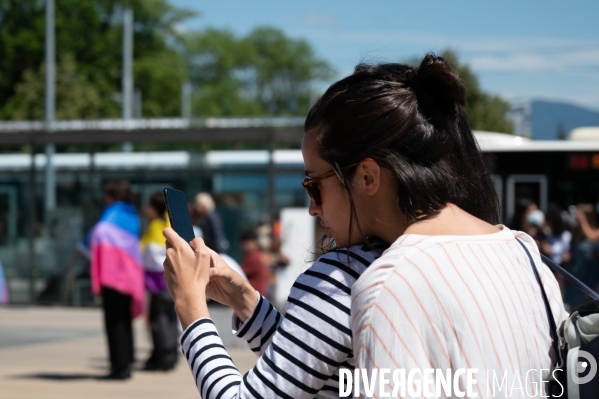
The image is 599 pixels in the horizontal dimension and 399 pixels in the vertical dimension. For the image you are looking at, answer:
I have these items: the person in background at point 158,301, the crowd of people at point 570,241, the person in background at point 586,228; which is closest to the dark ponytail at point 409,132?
the crowd of people at point 570,241

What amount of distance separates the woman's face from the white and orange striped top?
0.16m

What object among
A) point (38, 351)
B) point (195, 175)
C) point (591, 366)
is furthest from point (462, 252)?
point (195, 175)

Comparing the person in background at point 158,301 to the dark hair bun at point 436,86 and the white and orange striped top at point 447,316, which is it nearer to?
the dark hair bun at point 436,86

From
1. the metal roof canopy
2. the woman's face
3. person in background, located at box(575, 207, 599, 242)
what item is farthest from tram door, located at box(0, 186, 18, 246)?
the woman's face

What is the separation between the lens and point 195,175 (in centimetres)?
1605

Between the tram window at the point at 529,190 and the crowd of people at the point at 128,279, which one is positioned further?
the tram window at the point at 529,190

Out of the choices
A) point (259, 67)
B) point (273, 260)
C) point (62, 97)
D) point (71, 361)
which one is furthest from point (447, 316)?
point (259, 67)

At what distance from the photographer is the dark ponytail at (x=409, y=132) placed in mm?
1727

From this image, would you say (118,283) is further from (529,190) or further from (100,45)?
(100,45)

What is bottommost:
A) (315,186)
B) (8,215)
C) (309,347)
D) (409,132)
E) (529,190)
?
(8,215)

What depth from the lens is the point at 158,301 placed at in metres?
9.49

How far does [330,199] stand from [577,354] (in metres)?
0.54

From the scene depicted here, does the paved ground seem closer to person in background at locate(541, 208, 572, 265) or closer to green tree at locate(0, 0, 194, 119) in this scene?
person in background at locate(541, 208, 572, 265)

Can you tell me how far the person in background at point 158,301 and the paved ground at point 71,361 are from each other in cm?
18
